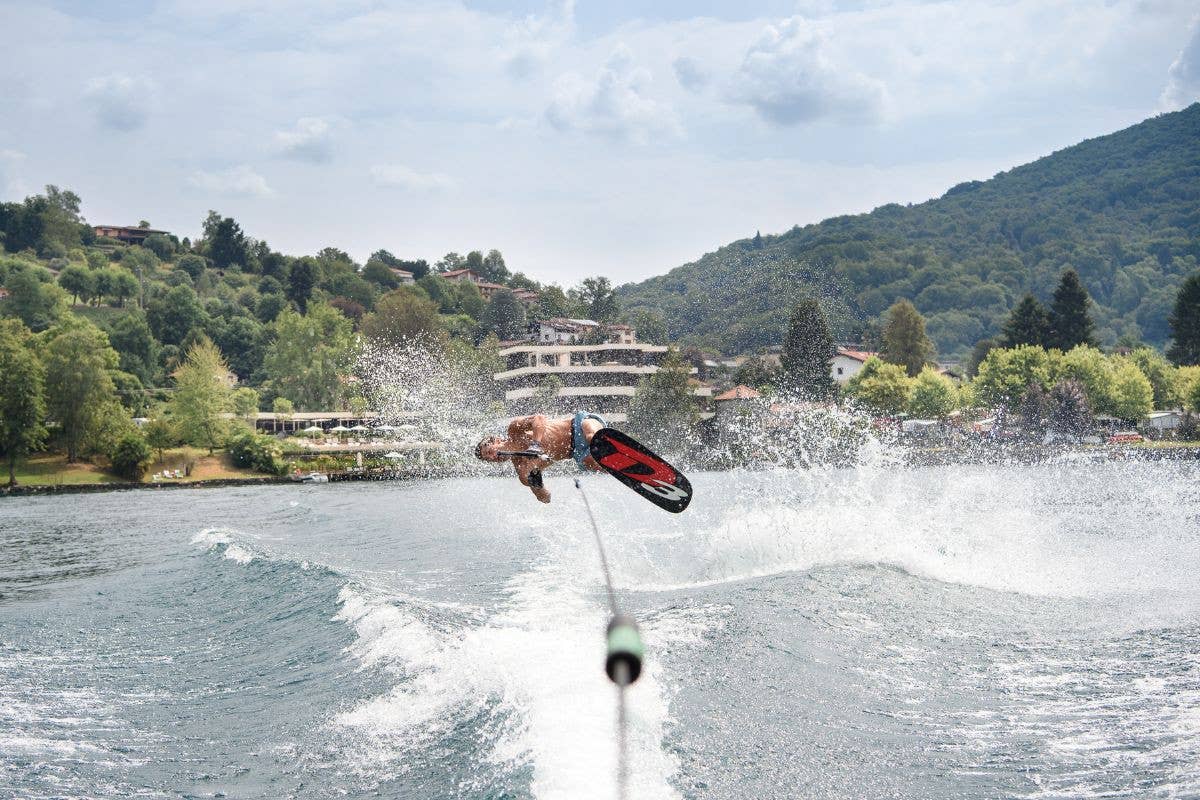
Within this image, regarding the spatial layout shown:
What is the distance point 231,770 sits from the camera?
923 cm

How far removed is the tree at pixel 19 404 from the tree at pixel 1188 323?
101 meters

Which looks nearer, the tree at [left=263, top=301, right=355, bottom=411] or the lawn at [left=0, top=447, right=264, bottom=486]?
the lawn at [left=0, top=447, right=264, bottom=486]

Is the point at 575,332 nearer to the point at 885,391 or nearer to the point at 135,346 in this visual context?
the point at 885,391

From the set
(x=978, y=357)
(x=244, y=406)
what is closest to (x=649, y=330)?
(x=978, y=357)

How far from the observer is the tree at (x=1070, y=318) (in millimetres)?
97938

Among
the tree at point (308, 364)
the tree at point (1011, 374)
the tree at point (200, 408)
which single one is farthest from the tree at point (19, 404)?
the tree at point (1011, 374)

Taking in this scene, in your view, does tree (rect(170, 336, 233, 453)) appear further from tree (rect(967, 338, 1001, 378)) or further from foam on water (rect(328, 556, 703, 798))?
tree (rect(967, 338, 1001, 378))

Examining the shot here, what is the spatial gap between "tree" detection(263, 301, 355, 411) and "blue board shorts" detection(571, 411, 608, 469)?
8511 cm

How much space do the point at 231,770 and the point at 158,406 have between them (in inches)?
2844

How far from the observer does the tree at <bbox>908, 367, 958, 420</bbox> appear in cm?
8612

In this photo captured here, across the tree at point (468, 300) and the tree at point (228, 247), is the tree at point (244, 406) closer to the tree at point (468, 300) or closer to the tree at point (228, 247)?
the tree at point (468, 300)

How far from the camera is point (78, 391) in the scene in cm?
6231

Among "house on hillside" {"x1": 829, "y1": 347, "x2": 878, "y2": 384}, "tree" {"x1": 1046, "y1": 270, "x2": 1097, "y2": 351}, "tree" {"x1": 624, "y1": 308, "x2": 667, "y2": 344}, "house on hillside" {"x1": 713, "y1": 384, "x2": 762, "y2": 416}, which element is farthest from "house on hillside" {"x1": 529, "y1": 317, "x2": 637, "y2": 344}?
"tree" {"x1": 1046, "y1": 270, "x2": 1097, "y2": 351}

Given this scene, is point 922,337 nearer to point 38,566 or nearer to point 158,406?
point 158,406
